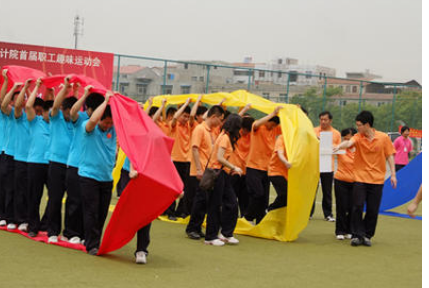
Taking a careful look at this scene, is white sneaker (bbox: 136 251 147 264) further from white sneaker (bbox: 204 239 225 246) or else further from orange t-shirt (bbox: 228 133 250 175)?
orange t-shirt (bbox: 228 133 250 175)

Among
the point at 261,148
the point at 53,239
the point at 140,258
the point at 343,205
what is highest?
the point at 261,148

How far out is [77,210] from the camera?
817cm

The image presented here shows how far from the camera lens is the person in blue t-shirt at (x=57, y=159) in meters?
8.38

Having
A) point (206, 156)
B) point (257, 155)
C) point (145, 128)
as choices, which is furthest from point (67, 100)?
point (257, 155)

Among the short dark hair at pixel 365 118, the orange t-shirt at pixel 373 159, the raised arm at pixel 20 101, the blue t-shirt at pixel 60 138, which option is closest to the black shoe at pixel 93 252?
the blue t-shirt at pixel 60 138

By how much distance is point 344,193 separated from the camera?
1034cm

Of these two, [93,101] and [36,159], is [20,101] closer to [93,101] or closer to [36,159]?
[36,159]

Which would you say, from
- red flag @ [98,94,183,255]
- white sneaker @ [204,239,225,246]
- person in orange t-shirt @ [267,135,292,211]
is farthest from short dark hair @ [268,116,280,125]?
red flag @ [98,94,183,255]

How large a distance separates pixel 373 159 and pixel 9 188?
5367 mm

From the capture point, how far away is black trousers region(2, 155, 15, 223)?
9.28 meters

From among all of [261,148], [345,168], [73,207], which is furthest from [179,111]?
[73,207]

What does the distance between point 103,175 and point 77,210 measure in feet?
2.49

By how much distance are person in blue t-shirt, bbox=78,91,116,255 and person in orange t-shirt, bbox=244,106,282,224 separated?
3403 millimetres

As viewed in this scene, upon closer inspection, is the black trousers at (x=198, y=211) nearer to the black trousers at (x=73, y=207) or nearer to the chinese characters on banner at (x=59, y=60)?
the black trousers at (x=73, y=207)
